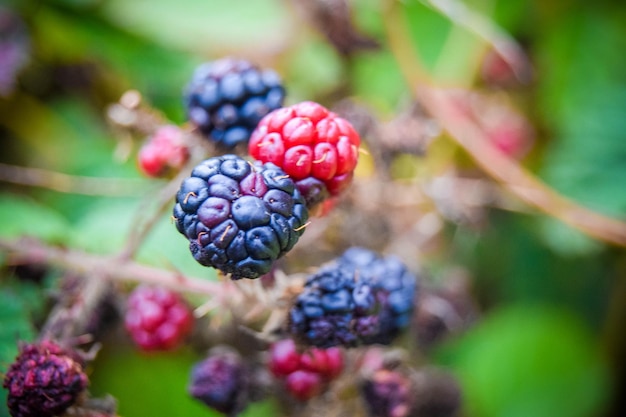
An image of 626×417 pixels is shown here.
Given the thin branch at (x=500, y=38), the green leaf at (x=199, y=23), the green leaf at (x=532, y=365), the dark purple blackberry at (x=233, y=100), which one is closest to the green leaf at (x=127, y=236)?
the dark purple blackberry at (x=233, y=100)

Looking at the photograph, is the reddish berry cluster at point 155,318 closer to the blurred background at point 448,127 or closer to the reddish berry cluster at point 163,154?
the reddish berry cluster at point 163,154

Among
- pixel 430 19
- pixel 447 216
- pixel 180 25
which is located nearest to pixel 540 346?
pixel 447 216

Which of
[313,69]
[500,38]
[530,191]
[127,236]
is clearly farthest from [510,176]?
[127,236]

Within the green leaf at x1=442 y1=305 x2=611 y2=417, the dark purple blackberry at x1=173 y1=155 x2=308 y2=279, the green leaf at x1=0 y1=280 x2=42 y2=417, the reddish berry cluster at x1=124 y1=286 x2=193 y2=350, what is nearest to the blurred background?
the green leaf at x1=442 y1=305 x2=611 y2=417

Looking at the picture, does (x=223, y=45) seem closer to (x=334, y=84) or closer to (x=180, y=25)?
(x=180, y=25)

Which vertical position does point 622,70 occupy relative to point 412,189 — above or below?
above

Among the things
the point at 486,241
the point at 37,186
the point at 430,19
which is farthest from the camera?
the point at 430,19
